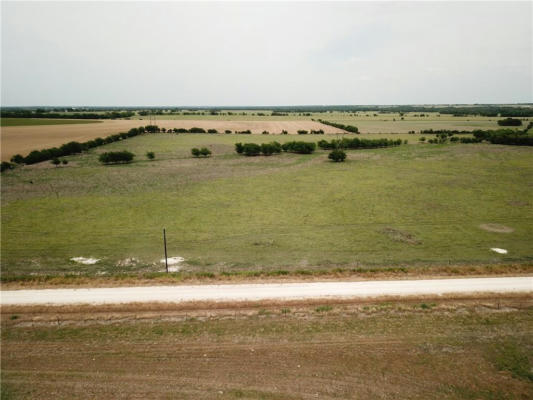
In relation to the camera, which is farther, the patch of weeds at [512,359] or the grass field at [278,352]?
the patch of weeds at [512,359]

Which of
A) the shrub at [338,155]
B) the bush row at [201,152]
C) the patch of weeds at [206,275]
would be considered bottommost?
the patch of weeds at [206,275]

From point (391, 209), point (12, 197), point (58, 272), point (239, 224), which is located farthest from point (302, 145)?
point (58, 272)

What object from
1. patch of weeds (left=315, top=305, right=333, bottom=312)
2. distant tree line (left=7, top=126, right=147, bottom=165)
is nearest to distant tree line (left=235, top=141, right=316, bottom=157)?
distant tree line (left=7, top=126, right=147, bottom=165)

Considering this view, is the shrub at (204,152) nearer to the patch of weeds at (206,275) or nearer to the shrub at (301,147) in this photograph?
the shrub at (301,147)

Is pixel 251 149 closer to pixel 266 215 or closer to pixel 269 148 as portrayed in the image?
pixel 269 148

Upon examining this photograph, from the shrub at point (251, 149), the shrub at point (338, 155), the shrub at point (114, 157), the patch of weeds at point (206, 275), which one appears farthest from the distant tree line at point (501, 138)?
the patch of weeds at point (206, 275)

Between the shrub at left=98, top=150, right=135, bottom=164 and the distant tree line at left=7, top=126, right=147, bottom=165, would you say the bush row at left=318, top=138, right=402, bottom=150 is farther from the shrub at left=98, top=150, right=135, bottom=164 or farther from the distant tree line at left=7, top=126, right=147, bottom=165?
the distant tree line at left=7, top=126, right=147, bottom=165
